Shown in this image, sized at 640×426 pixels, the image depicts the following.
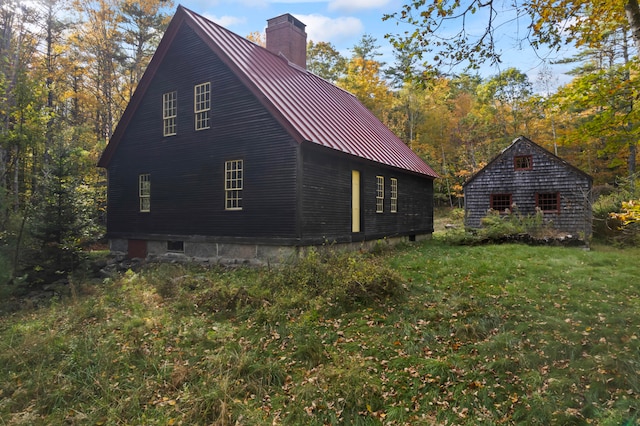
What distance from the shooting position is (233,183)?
42.8 feet

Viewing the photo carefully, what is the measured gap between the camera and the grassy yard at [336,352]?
15.8 feet

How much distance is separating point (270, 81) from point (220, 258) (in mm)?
6487

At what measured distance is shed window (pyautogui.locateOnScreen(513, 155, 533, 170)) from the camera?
2058 centimetres

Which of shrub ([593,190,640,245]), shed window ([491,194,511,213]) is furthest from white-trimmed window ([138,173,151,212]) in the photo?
shrub ([593,190,640,245])

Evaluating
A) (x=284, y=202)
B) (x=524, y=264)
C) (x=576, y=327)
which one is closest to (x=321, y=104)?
(x=284, y=202)

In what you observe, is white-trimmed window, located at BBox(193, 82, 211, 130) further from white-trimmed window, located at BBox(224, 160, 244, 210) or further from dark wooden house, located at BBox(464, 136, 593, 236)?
dark wooden house, located at BBox(464, 136, 593, 236)

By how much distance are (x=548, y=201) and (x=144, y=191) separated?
20.2 meters

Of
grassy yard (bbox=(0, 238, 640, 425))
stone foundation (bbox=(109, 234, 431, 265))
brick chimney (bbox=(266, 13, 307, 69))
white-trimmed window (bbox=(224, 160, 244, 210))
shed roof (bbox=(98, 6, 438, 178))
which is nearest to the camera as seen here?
grassy yard (bbox=(0, 238, 640, 425))

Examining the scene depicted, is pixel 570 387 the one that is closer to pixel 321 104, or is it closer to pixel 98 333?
pixel 98 333

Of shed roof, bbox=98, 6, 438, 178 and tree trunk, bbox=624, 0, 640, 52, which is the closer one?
tree trunk, bbox=624, 0, 640, 52

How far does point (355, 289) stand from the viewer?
7.97 metres

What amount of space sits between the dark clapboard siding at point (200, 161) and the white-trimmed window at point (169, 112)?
25 centimetres

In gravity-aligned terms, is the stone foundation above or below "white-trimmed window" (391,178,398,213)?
below

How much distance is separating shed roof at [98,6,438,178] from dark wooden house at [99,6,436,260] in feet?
0.20
